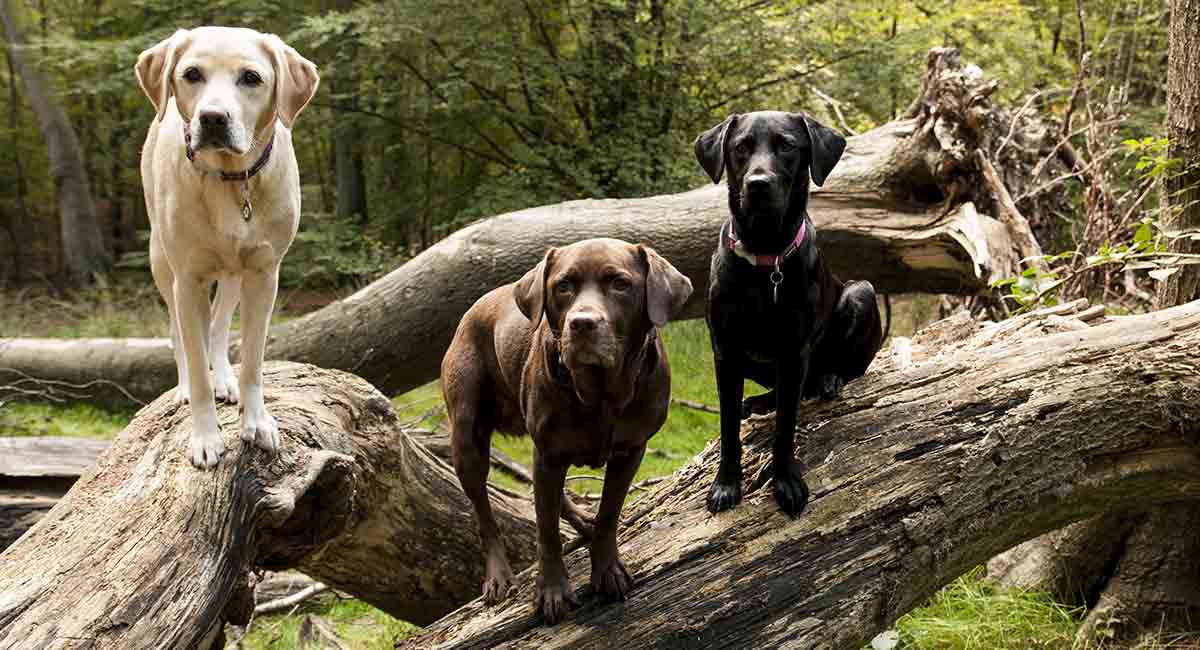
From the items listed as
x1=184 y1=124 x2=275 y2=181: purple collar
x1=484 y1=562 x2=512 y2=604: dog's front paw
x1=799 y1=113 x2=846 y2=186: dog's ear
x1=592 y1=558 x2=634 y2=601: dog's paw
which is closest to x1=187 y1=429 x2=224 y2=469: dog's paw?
x1=184 y1=124 x2=275 y2=181: purple collar

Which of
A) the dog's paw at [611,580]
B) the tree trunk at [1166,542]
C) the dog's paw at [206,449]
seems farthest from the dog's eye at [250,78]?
the tree trunk at [1166,542]

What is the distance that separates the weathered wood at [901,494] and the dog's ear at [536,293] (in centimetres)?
93

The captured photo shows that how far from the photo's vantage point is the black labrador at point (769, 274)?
2.99 m

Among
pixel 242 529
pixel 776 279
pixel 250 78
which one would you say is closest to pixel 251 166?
pixel 250 78

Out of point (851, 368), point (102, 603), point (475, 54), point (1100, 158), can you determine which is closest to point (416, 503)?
point (102, 603)

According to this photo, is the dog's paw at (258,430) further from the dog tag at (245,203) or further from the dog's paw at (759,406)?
the dog's paw at (759,406)

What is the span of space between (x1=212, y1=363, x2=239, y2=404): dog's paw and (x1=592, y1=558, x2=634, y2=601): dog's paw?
5.65 feet

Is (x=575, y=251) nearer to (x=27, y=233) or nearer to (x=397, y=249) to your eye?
(x=397, y=249)

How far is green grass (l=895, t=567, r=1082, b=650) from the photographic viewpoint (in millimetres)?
4332

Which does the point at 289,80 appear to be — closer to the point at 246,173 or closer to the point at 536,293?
the point at 246,173

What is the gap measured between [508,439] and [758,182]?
8.47 ft

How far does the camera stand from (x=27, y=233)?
20.1 metres

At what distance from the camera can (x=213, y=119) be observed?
2.82 m

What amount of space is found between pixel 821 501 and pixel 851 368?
2.22 ft
